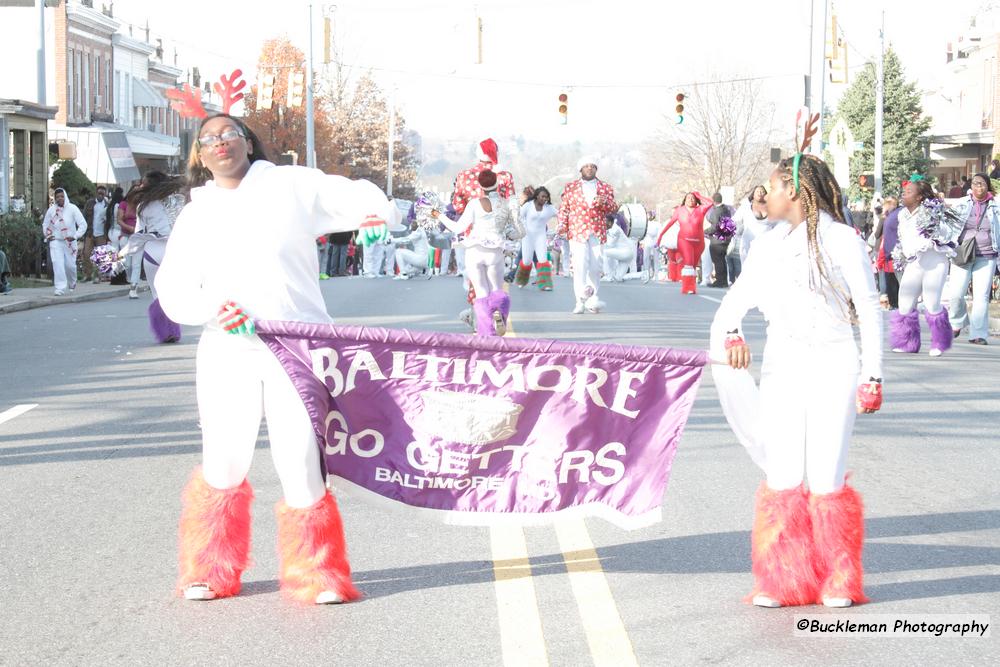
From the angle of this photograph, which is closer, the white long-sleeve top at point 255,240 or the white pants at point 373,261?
the white long-sleeve top at point 255,240

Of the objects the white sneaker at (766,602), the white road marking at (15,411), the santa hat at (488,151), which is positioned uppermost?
the santa hat at (488,151)

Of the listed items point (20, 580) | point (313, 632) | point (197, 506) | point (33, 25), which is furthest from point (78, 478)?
point (33, 25)

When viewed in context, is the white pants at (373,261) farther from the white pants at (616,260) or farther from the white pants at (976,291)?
the white pants at (976,291)

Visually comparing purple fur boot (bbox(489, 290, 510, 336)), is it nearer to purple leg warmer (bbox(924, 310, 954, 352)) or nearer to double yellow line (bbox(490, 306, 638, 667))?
purple leg warmer (bbox(924, 310, 954, 352))

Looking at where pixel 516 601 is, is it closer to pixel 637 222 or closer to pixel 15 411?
pixel 15 411

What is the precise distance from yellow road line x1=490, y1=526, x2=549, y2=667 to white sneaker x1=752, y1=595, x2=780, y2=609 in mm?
824

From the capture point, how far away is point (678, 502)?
25.1 feet

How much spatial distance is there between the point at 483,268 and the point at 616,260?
1939 centimetres

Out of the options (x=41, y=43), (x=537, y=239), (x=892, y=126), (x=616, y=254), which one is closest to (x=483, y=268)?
(x=537, y=239)

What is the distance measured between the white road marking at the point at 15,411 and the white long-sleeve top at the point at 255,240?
5580mm

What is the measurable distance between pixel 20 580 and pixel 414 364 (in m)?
1.91

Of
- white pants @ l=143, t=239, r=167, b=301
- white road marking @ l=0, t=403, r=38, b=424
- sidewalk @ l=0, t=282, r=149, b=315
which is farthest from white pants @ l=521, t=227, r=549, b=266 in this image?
white road marking @ l=0, t=403, r=38, b=424

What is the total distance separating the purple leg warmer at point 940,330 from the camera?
1530cm

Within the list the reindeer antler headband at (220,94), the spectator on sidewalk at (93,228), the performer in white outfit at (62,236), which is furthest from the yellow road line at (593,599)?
the spectator on sidewalk at (93,228)
